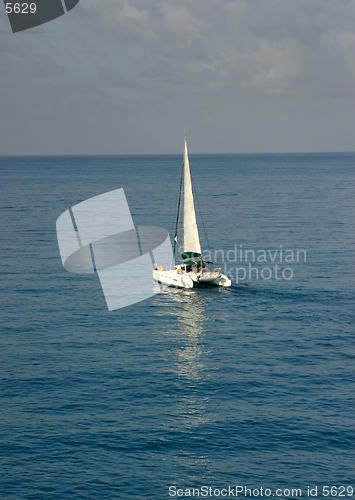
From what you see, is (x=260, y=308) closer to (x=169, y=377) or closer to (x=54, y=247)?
(x=169, y=377)

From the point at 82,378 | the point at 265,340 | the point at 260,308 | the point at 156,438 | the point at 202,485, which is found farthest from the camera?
the point at 260,308

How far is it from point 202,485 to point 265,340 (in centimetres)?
2535

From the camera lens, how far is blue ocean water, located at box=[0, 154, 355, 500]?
4081cm

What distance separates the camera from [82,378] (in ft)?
177

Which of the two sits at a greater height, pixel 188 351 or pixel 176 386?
pixel 188 351

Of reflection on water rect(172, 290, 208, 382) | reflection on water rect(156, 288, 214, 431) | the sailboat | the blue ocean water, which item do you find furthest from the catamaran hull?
reflection on water rect(172, 290, 208, 382)

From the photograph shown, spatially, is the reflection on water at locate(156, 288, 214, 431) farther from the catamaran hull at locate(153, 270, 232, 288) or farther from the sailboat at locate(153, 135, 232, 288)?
the sailboat at locate(153, 135, 232, 288)

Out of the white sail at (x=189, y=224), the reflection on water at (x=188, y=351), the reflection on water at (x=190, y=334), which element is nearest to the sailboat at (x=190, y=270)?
the white sail at (x=189, y=224)

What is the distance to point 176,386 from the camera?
5284 cm

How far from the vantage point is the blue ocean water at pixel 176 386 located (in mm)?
40812

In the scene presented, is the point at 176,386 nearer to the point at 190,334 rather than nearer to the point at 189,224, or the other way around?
the point at 190,334

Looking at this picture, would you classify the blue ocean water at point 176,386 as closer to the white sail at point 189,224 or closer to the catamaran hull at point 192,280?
Result: the catamaran hull at point 192,280

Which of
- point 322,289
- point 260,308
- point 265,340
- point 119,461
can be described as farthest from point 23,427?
point 322,289

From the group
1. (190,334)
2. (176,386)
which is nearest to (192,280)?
(190,334)
